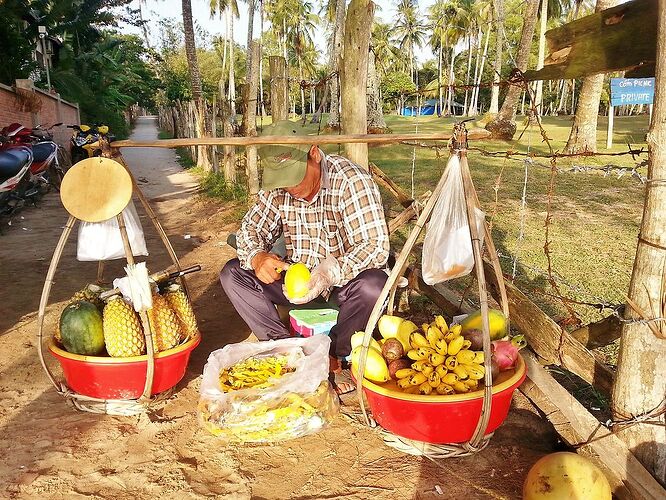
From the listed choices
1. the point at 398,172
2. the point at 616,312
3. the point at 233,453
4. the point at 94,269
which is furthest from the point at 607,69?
the point at 398,172

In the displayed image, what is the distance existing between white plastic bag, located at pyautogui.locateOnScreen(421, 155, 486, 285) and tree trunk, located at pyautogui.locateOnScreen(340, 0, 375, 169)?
1591 mm

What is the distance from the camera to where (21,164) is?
6984 mm

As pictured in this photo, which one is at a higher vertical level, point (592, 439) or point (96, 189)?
point (96, 189)

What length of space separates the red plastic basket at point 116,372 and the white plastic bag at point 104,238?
516 mm

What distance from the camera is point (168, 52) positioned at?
2095 inches

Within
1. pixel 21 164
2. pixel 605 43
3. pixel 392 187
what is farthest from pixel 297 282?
pixel 21 164

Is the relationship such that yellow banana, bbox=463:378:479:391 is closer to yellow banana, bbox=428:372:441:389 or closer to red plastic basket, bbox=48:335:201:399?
yellow banana, bbox=428:372:441:389

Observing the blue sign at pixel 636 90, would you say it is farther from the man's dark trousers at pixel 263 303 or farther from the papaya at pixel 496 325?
the man's dark trousers at pixel 263 303

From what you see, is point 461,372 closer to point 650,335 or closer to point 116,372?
point 650,335

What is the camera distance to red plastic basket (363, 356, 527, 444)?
2.04 meters

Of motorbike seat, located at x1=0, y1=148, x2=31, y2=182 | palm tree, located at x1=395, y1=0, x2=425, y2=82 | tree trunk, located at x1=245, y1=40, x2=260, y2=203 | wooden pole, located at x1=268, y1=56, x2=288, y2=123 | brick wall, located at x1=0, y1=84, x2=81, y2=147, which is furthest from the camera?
palm tree, located at x1=395, y1=0, x2=425, y2=82

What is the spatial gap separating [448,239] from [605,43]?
1057mm

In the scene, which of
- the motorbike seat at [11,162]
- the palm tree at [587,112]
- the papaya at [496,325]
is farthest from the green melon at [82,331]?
the palm tree at [587,112]

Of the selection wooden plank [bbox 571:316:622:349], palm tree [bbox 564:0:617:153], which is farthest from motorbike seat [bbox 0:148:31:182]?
palm tree [bbox 564:0:617:153]
